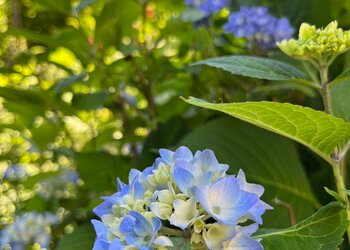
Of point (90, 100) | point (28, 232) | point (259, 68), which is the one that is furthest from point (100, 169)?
point (259, 68)

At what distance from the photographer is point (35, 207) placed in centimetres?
95

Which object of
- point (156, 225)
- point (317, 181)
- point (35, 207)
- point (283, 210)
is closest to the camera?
point (156, 225)

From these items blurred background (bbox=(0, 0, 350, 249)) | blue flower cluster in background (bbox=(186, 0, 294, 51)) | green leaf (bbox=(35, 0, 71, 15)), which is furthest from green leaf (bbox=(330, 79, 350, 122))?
green leaf (bbox=(35, 0, 71, 15))

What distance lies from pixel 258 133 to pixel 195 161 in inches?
12.6

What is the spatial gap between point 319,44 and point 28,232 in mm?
599

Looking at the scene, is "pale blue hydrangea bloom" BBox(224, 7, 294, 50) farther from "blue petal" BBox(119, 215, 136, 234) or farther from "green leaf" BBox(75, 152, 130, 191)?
"blue petal" BBox(119, 215, 136, 234)

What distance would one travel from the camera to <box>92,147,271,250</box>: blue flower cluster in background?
1.28 ft

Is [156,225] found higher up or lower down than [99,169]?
higher up

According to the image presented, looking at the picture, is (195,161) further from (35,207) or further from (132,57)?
(35,207)

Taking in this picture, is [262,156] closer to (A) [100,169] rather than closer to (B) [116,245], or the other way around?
(A) [100,169]

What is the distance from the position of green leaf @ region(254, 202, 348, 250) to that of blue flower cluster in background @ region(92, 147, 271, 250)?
0.23 ft

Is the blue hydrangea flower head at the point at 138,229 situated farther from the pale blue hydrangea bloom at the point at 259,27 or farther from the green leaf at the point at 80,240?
the pale blue hydrangea bloom at the point at 259,27

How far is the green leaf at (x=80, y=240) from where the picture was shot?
2.27 feet

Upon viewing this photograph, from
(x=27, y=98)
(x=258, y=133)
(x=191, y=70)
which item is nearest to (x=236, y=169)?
(x=258, y=133)
